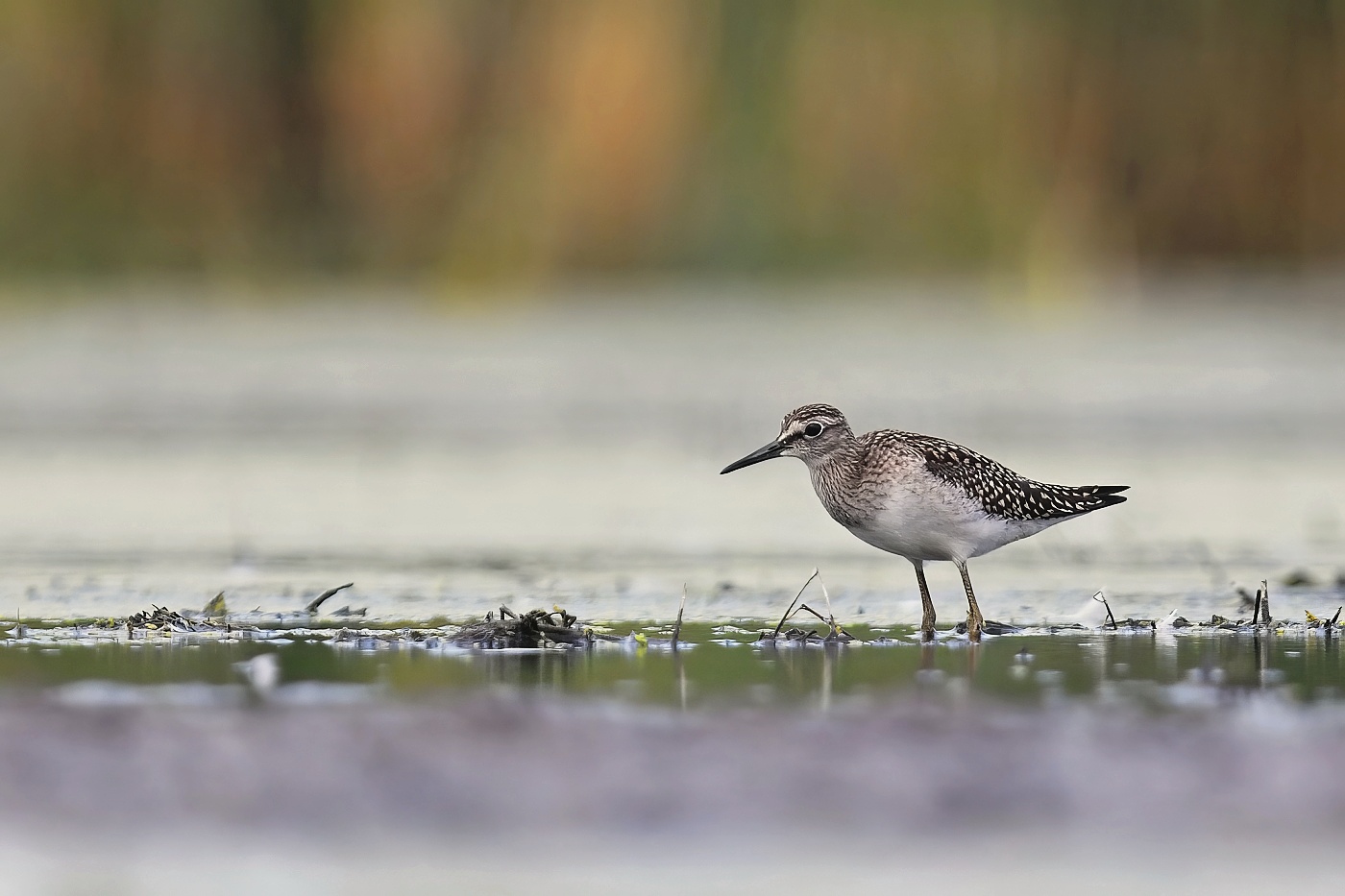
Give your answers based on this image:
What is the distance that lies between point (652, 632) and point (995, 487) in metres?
1.29

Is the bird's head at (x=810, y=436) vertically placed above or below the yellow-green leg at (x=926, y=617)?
above

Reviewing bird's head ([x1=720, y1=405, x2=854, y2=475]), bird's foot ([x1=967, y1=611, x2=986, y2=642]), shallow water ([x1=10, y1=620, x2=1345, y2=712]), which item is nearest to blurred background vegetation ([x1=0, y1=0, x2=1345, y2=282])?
bird's head ([x1=720, y1=405, x2=854, y2=475])

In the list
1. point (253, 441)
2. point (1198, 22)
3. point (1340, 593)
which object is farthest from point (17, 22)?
point (1340, 593)

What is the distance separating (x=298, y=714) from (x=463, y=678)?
0.76 meters

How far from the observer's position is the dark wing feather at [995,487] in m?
6.40

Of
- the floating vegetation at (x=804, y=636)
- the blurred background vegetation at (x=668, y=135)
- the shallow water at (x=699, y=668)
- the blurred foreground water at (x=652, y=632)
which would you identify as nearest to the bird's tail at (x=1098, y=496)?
the blurred foreground water at (x=652, y=632)

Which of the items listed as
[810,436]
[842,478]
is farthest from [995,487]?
[810,436]

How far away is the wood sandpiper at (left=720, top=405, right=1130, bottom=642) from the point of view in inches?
249

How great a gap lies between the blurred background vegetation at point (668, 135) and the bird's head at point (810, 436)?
40.8ft

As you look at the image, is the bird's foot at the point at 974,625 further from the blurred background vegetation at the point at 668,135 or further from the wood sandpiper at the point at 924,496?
the blurred background vegetation at the point at 668,135

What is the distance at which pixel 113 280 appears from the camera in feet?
72.1

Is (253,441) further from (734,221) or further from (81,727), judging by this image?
(734,221)

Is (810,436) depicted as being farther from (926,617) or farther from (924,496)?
(926,617)

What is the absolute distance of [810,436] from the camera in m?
6.87
